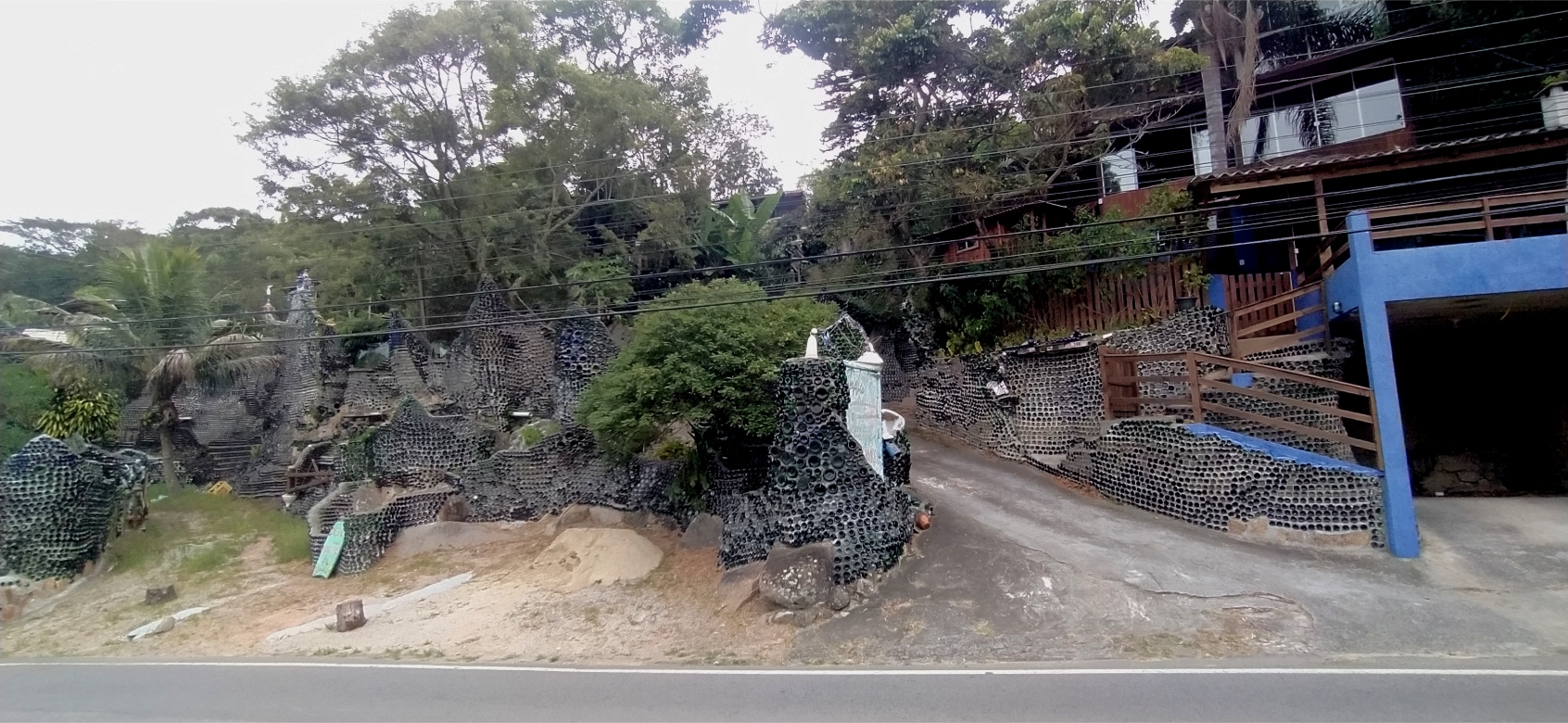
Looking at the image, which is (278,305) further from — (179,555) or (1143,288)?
(1143,288)

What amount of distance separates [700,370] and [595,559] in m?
3.69

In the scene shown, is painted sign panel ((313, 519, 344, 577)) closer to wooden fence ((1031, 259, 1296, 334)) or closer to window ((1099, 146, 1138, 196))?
wooden fence ((1031, 259, 1296, 334))

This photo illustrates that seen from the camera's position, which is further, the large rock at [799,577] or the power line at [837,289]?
the large rock at [799,577]

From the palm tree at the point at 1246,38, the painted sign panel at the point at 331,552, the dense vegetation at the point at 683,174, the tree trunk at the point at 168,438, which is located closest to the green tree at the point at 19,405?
the dense vegetation at the point at 683,174

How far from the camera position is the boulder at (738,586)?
34.3 ft

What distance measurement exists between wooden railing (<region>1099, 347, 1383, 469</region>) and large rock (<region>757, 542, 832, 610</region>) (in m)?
6.28

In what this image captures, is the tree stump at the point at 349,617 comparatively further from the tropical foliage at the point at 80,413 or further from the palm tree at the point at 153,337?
the tropical foliage at the point at 80,413

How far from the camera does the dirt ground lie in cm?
996

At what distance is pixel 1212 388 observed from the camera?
40.3 feet

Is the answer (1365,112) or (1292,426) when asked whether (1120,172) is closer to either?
(1365,112)

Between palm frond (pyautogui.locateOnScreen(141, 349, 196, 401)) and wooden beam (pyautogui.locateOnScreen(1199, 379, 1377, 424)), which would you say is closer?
wooden beam (pyautogui.locateOnScreen(1199, 379, 1377, 424))

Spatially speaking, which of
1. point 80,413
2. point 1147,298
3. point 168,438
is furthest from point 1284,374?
point 80,413

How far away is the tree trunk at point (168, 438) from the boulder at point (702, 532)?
16035mm

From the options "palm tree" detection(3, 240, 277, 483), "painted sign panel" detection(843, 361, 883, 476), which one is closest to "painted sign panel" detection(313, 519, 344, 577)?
"palm tree" detection(3, 240, 277, 483)
